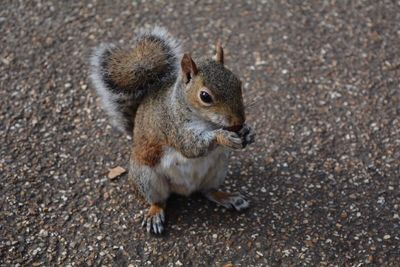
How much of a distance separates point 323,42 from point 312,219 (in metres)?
1.52

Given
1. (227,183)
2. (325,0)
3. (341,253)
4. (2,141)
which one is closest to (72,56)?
(2,141)

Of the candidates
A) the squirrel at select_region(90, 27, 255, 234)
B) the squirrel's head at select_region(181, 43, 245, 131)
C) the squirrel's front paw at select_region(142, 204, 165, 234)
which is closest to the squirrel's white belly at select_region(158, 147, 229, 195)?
the squirrel at select_region(90, 27, 255, 234)

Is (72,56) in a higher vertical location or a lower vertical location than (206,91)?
lower

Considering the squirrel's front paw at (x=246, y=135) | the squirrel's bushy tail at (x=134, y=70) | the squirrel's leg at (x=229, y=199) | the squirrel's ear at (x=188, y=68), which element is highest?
the squirrel's ear at (x=188, y=68)

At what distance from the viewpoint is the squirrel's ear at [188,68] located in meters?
2.82

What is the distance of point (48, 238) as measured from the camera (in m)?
3.27

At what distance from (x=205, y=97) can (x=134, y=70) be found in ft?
1.61

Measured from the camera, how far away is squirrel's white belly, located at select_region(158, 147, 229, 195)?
3104mm

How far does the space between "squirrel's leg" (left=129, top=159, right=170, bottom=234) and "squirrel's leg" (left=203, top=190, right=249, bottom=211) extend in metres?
0.24

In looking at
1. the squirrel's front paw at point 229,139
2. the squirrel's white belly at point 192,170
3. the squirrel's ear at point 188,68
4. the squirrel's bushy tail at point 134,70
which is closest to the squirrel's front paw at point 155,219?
the squirrel's white belly at point 192,170

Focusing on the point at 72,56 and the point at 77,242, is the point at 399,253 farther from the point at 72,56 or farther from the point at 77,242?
the point at 72,56

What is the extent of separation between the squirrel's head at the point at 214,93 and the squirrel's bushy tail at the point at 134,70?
31 cm

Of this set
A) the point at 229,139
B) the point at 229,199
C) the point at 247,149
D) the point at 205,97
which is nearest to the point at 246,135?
the point at 229,139

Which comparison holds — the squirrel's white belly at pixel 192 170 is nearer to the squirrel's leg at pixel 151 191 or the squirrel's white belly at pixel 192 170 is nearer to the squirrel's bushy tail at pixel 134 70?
the squirrel's leg at pixel 151 191
